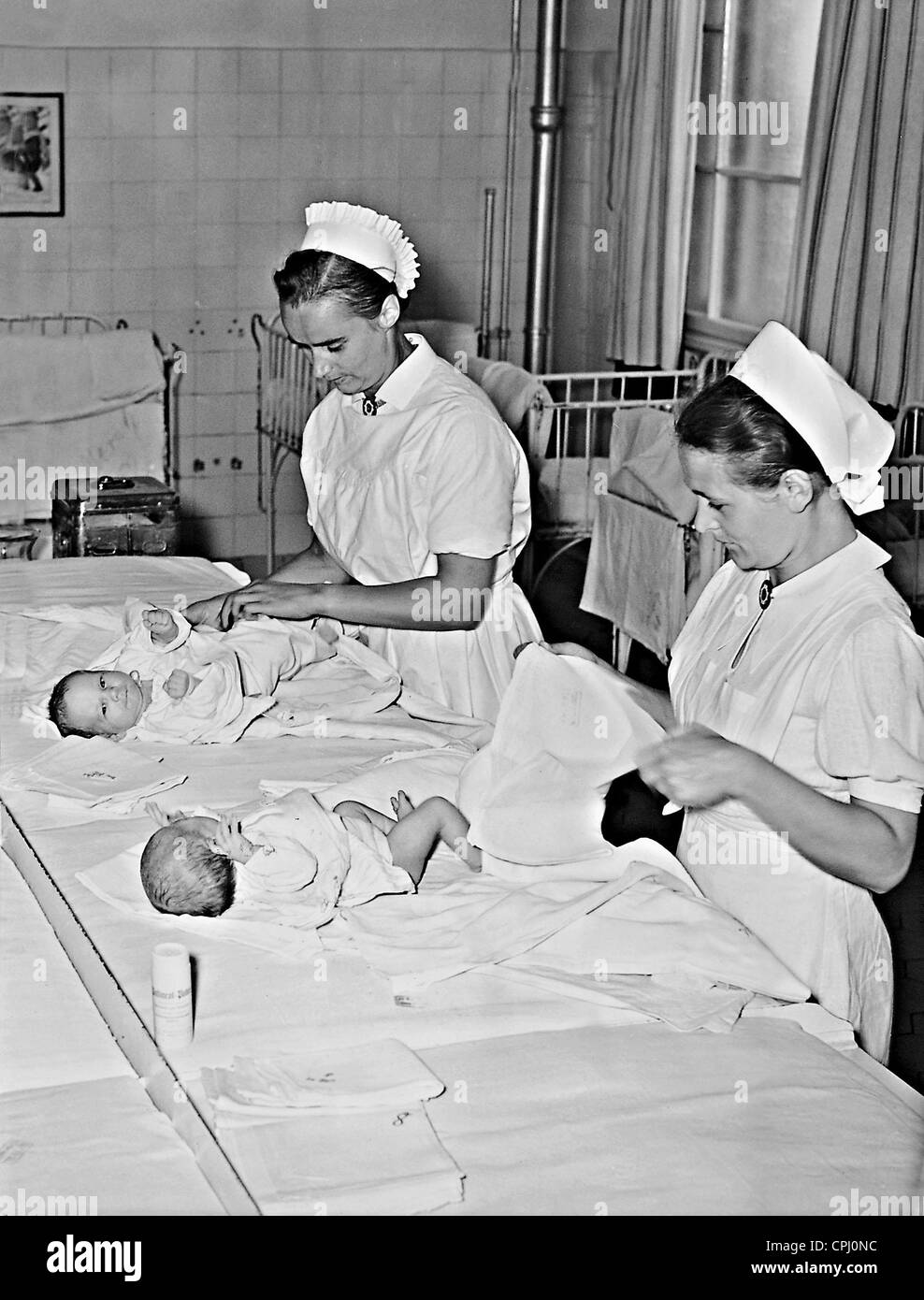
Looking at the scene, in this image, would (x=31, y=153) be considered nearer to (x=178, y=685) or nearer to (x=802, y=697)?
(x=178, y=685)

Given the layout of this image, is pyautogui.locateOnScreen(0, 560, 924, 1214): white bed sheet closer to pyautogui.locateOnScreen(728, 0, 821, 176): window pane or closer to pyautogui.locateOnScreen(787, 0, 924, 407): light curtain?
pyautogui.locateOnScreen(787, 0, 924, 407): light curtain

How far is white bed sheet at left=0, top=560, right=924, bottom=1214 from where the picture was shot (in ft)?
5.16

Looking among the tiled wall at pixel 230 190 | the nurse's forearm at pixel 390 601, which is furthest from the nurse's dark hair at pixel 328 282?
the tiled wall at pixel 230 190

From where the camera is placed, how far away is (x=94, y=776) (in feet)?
8.92

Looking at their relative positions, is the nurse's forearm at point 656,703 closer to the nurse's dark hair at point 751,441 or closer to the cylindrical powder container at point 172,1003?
the nurse's dark hair at point 751,441

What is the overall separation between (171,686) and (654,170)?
175 inches

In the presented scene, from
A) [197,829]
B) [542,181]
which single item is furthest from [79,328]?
[197,829]

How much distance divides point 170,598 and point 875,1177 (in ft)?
8.36

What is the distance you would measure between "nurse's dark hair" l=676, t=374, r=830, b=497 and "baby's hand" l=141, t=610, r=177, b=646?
4.51 feet

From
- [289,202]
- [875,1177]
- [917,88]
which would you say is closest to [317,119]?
[289,202]
